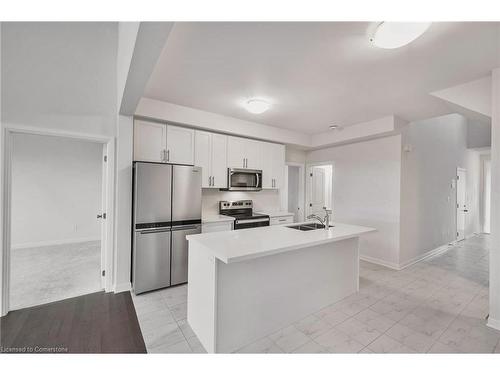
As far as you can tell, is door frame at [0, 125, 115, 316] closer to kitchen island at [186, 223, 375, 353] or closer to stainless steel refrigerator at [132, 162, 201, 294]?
stainless steel refrigerator at [132, 162, 201, 294]

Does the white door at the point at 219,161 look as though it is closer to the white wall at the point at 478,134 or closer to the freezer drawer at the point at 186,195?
the freezer drawer at the point at 186,195

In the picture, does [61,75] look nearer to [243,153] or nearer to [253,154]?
[243,153]

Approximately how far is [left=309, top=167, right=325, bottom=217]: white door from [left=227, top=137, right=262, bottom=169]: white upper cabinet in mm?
2023

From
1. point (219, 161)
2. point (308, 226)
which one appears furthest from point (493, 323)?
point (219, 161)

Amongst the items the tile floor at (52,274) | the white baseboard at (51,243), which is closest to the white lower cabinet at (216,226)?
the tile floor at (52,274)

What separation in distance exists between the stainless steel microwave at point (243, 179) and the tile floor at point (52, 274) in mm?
2436

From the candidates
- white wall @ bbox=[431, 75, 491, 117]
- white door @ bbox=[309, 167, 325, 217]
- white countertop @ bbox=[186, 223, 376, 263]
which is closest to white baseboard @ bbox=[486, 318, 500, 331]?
white countertop @ bbox=[186, 223, 376, 263]

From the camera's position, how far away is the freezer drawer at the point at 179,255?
2.99m

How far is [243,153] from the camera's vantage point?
4.09 m

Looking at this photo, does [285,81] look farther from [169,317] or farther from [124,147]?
[169,317]

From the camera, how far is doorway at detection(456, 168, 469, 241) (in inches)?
223
